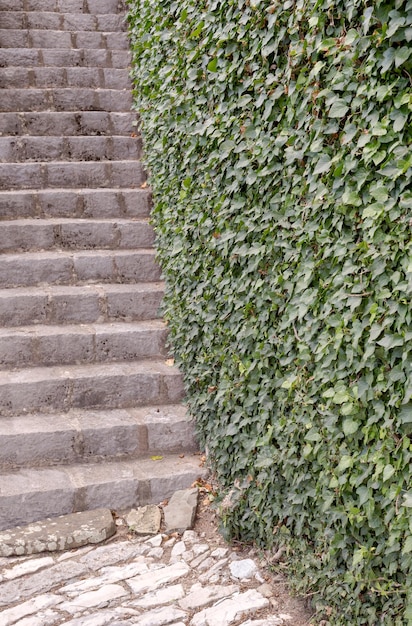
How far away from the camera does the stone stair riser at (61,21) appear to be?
6414 millimetres

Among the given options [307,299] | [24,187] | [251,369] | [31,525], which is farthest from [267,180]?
[24,187]

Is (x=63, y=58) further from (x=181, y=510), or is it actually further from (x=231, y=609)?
(x=231, y=609)

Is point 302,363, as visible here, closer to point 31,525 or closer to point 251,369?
point 251,369

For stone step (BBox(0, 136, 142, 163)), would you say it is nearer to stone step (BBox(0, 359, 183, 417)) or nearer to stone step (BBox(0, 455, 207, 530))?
stone step (BBox(0, 359, 183, 417))

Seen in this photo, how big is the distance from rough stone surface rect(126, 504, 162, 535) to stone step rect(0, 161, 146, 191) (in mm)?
2724

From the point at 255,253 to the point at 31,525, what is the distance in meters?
1.73

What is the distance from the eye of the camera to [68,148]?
5578 millimetres


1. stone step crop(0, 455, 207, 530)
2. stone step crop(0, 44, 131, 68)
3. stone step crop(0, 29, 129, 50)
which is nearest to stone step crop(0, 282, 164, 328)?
stone step crop(0, 455, 207, 530)

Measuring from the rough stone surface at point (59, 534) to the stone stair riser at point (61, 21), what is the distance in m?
4.68

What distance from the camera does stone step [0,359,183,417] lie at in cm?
404

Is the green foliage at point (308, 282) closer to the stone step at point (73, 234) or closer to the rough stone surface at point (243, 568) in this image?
the rough stone surface at point (243, 568)

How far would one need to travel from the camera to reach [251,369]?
319 centimetres

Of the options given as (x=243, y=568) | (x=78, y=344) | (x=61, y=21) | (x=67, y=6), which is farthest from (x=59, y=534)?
(x=67, y=6)

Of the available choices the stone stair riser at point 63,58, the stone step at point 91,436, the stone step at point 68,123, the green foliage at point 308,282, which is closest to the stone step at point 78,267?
the green foliage at point 308,282
